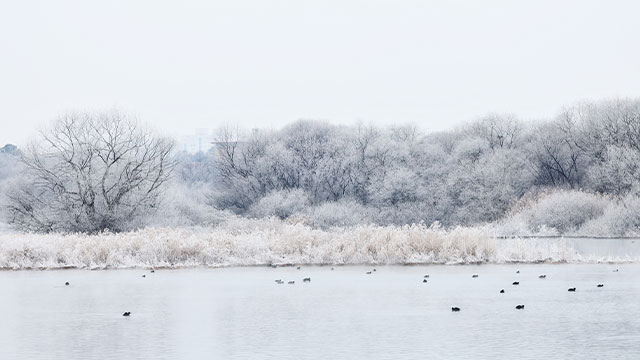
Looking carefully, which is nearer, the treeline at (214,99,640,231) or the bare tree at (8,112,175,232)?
the bare tree at (8,112,175,232)

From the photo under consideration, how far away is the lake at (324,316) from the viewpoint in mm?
14242

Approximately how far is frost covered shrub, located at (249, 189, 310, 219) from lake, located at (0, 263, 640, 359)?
47.1 metres

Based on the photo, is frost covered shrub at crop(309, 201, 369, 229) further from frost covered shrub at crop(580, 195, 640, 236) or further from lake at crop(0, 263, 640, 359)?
lake at crop(0, 263, 640, 359)

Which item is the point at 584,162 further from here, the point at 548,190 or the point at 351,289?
the point at 351,289

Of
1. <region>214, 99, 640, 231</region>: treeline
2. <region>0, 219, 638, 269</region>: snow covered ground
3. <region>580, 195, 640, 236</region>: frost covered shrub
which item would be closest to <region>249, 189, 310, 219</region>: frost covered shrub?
<region>214, 99, 640, 231</region>: treeline

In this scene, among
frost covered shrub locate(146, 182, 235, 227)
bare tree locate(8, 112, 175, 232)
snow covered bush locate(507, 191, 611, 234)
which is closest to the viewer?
bare tree locate(8, 112, 175, 232)

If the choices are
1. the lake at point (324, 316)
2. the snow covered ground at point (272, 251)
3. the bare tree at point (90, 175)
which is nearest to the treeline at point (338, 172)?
the bare tree at point (90, 175)

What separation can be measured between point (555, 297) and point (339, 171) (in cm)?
6158

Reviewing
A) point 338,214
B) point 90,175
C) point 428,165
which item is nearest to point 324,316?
point 90,175

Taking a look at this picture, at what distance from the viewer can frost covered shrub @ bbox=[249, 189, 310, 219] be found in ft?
252

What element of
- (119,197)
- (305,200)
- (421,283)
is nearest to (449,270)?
(421,283)

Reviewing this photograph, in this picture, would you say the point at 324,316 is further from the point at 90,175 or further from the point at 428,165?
the point at 428,165

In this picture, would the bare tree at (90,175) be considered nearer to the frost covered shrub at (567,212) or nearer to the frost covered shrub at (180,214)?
the frost covered shrub at (180,214)

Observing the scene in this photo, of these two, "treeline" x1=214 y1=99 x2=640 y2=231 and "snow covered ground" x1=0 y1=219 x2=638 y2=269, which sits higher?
"treeline" x1=214 y1=99 x2=640 y2=231
